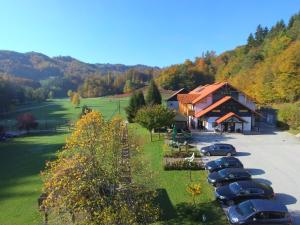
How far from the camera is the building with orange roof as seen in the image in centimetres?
4831

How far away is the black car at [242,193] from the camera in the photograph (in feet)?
71.2

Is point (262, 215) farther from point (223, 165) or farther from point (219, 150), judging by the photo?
point (219, 150)

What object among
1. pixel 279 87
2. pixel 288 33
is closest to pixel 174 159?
pixel 279 87

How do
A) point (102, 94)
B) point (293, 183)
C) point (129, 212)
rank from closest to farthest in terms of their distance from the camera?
1. point (129, 212)
2. point (293, 183)
3. point (102, 94)

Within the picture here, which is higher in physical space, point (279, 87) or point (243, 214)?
point (279, 87)

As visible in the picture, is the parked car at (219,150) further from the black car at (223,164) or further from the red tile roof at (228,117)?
the red tile roof at (228,117)

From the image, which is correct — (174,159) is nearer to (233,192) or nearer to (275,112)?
(233,192)

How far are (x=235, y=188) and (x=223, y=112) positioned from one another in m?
28.2

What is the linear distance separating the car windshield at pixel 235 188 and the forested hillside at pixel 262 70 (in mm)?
45225

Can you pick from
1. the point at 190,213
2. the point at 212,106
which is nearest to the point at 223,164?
the point at 190,213

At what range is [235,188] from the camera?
73.6ft

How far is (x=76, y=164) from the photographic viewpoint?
16266 mm

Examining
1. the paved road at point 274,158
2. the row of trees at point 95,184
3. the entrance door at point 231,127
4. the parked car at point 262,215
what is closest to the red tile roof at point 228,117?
the entrance door at point 231,127

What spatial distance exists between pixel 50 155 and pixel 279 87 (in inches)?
1743
